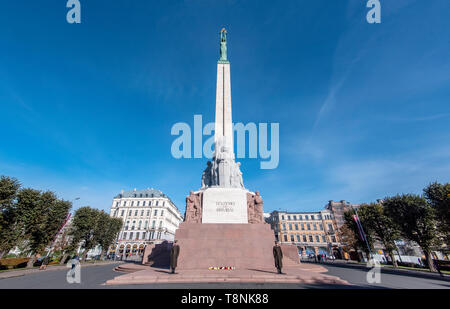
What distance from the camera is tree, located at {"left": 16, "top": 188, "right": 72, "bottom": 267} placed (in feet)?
67.2

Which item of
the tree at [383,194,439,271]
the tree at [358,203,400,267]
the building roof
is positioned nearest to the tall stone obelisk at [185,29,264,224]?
the tree at [383,194,439,271]

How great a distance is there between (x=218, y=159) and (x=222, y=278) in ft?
33.1

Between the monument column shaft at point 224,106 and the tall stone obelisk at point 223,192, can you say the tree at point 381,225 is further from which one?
the monument column shaft at point 224,106

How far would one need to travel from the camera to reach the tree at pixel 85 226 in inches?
1203

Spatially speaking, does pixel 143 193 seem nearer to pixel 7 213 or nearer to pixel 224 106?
pixel 7 213

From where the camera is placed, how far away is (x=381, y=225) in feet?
97.5

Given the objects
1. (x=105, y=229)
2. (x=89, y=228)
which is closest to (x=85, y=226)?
(x=89, y=228)

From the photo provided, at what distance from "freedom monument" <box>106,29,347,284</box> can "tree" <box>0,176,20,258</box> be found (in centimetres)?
1369

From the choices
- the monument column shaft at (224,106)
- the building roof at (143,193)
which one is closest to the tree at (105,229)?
the building roof at (143,193)

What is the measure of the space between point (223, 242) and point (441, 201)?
24.8 metres

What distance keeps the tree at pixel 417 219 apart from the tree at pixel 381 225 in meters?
3.13

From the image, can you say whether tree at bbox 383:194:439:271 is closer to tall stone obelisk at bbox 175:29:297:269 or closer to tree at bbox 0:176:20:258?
tall stone obelisk at bbox 175:29:297:269

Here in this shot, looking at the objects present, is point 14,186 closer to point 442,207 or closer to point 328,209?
point 442,207
